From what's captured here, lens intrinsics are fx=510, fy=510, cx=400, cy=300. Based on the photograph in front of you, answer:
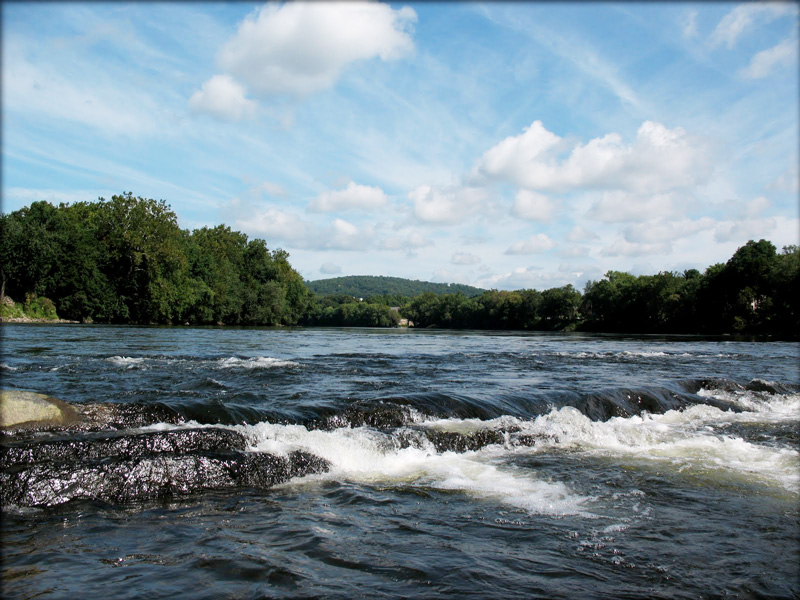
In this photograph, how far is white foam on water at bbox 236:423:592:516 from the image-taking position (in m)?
6.98

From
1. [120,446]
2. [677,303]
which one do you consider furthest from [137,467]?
[677,303]

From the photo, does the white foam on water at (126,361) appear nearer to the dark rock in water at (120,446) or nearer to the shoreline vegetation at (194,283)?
the dark rock in water at (120,446)

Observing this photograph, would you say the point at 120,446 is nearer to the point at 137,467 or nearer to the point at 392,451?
the point at 137,467

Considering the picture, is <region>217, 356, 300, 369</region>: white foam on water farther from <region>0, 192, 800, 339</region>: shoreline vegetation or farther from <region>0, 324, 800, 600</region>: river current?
<region>0, 192, 800, 339</region>: shoreline vegetation

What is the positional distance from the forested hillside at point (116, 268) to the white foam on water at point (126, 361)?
1693 inches

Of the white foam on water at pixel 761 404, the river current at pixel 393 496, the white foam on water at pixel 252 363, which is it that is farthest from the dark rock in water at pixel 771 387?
the white foam on water at pixel 252 363

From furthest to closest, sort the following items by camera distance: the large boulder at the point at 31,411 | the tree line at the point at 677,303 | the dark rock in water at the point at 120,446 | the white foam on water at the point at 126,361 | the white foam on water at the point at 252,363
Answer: the tree line at the point at 677,303 < the white foam on water at the point at 252,363 < the white foam on water at the point at 126,361 < the large boulder at the point at 31,411 < the dark rock in water at the point at 120,446

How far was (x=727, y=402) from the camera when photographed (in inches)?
573

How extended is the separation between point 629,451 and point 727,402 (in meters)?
6.79

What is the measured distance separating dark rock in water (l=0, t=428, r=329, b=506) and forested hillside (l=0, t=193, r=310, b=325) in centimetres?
5595

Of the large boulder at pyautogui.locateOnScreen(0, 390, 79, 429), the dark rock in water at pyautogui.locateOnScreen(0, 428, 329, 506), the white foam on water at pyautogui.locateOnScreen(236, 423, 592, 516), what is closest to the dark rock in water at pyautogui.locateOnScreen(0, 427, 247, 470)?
the dark rock in water at pyautogui.locateOnScreen(0, 428, 329, 506)

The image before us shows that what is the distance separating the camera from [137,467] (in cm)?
681

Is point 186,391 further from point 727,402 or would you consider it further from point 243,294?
point 243,294

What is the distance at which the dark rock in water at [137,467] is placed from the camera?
6262 millimetres
